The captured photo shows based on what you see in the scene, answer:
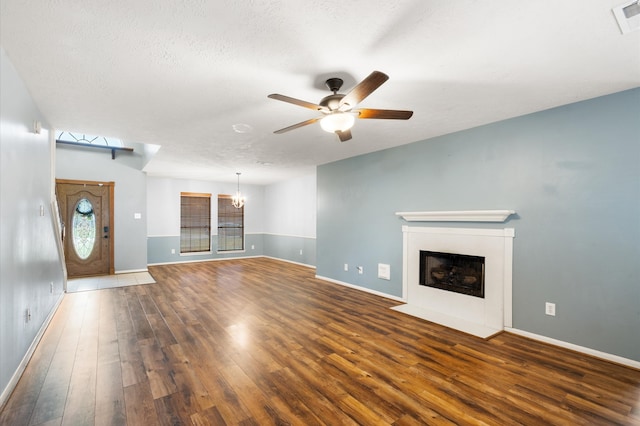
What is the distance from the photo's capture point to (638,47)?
2008mm

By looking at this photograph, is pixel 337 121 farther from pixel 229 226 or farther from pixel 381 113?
pixel 229 226

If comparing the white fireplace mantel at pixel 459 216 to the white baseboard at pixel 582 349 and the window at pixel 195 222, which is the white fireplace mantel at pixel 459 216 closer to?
the white baseboard at pixel 582 349

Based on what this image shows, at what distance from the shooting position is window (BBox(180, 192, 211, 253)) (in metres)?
8.45

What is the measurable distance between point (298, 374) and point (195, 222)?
7179mm

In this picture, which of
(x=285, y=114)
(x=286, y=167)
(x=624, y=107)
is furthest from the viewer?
(x=286, y=167)

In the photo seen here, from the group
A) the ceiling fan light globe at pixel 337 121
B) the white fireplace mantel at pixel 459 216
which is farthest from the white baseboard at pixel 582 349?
the ceiling fan light globe at pixel 337 121

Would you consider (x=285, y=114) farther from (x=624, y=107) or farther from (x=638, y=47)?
(x=624, y=107)

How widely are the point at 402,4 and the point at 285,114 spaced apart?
185cm

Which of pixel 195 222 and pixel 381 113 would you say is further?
pixel 195 222

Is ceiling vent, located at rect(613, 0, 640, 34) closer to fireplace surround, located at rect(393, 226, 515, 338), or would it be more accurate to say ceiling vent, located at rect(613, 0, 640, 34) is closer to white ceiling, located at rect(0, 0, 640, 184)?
white ceiling, located at rect(0, 0, 640, 184)

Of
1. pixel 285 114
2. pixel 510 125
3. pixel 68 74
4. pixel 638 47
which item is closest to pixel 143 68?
pixel 68 74

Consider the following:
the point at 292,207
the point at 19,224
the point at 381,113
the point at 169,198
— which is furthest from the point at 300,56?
the point at 169,198

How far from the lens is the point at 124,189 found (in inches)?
269

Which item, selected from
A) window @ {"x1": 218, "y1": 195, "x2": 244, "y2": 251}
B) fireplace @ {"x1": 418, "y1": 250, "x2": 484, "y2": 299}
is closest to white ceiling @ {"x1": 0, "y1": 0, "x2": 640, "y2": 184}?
fireplace @ {"x1": 418, "y1": 250, "x2": 484, "y2": 299}
